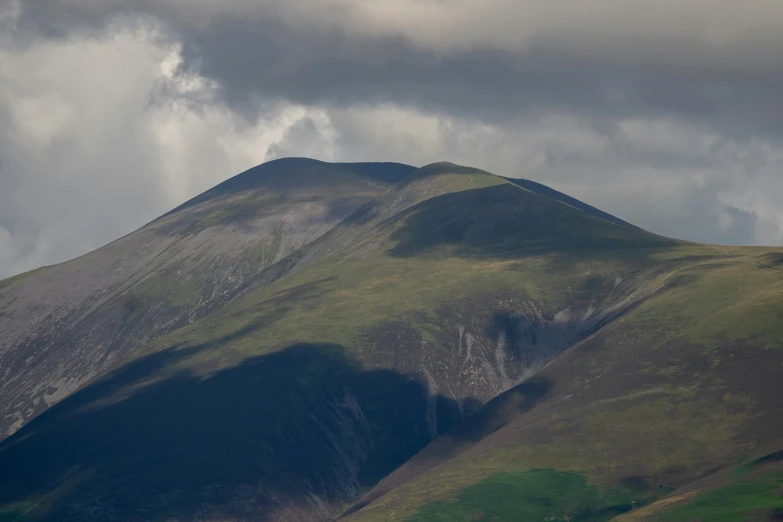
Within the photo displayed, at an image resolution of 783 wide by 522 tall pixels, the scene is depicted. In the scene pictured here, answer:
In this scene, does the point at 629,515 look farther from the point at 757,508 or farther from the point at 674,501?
the point at 757,508

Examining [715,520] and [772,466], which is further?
[772,466]

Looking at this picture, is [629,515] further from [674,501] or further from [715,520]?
[715,520]

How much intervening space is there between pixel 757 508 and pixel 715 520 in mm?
6564

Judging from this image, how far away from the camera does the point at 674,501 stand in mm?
194500

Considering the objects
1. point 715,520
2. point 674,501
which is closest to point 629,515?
point 674,501

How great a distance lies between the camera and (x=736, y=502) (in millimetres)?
181625

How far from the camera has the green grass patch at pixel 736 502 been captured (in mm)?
174750

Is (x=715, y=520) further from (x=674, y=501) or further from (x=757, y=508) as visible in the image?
(x=674, y=501)

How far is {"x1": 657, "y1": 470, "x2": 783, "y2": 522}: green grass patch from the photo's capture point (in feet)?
573

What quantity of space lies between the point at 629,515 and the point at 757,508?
2660 cm

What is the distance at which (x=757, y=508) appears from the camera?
175 meters

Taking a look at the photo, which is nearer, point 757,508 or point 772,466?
point 757,508

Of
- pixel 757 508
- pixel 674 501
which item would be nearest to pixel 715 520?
pixel 757 508
